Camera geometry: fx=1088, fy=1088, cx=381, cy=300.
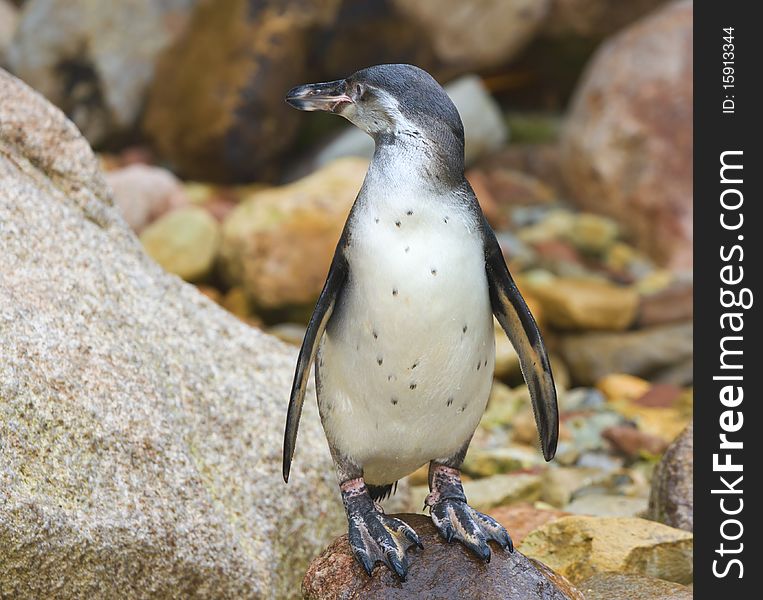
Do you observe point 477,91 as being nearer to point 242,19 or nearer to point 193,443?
point 242,19

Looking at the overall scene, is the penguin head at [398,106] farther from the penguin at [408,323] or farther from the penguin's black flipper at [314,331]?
the penguin's black flipper at [314,331]

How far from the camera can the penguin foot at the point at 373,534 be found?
314 centimetres

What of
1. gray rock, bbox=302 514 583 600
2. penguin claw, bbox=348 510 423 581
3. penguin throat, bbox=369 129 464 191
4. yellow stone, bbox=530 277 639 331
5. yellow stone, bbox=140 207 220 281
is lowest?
gray rock, bbox=302 514 583 600

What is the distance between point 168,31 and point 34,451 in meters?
8.41

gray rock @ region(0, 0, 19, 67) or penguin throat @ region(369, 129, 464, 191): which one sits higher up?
gray rock @ region(0, 0, 19, 67)

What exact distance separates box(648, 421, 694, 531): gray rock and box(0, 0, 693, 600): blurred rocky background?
2.45ft

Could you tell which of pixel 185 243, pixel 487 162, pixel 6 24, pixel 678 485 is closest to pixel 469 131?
pixel 487 162

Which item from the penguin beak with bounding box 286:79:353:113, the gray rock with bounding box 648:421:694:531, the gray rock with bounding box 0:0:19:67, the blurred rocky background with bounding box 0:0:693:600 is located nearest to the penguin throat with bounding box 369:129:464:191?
the penguin beak with bounding box 286:79:353:113

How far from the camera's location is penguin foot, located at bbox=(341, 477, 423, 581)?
3139 mm

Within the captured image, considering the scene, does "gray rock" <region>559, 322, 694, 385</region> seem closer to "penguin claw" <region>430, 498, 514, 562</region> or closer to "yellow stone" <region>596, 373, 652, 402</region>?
"yellow stone" <region>596, 373, 652, 402</region>

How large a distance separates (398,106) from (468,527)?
1.26 meters

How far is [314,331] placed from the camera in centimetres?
329
